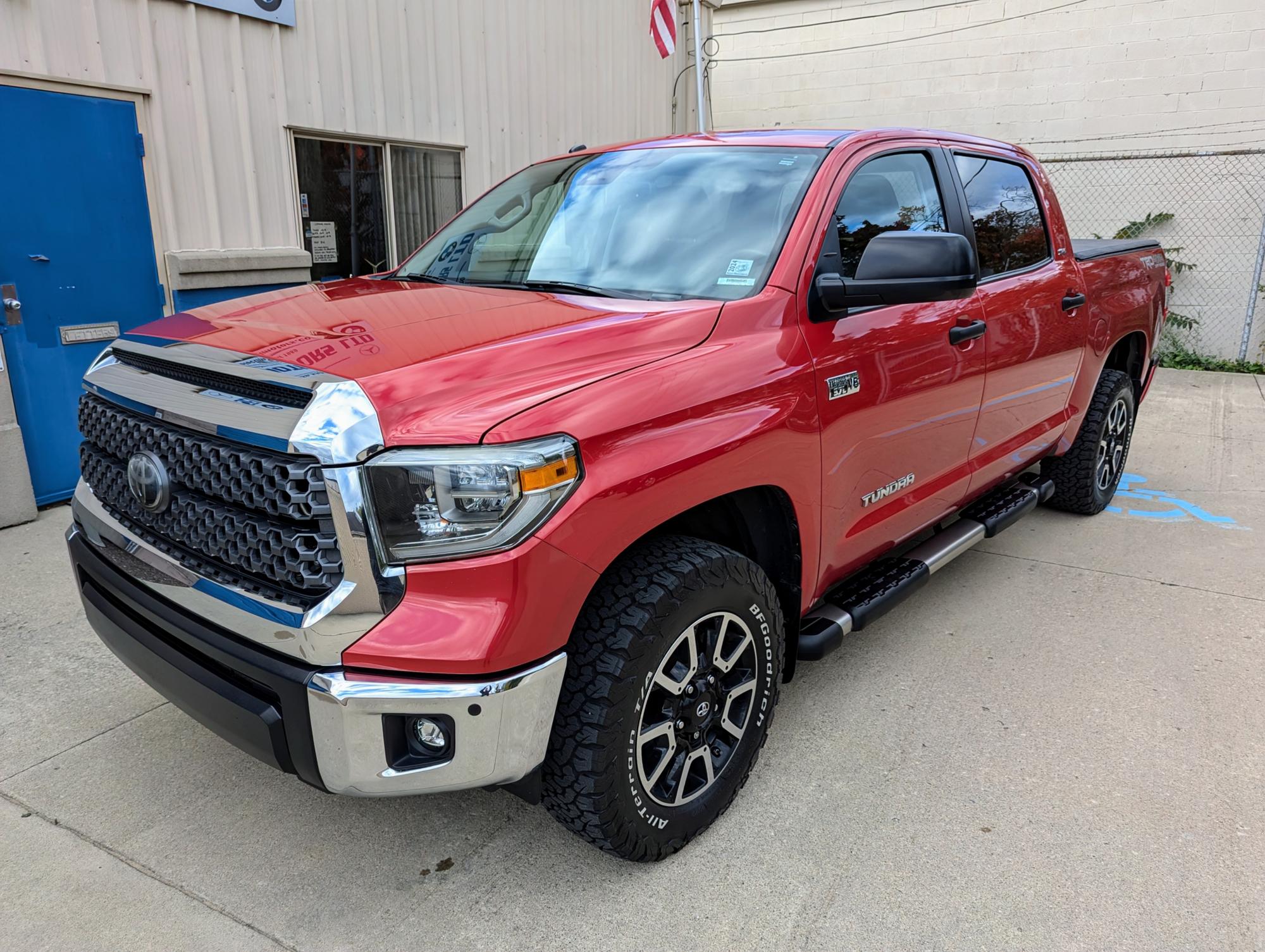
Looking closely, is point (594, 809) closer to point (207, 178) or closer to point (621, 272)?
point (621, 272)

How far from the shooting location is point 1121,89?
34.4ft

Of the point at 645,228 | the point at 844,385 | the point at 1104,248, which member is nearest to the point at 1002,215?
the point at 1104,248

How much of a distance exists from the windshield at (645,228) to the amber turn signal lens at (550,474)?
0.93 m

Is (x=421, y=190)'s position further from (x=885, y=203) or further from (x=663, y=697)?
(x=663, y=697)

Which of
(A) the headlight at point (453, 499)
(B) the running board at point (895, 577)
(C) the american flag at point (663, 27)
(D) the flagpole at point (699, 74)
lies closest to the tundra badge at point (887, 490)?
(B) the running board at point (895, 577)

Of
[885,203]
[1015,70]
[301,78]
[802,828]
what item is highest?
[1015,70]

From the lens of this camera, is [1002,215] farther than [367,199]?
No

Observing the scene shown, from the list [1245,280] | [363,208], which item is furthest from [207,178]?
[1245,280]

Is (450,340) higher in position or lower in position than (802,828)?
higher

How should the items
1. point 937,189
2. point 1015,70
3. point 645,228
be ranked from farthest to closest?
1. point 1015,70
2. point 937,189
3. point 645,228

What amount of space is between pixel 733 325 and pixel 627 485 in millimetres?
678

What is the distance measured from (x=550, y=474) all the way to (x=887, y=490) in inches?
62.9

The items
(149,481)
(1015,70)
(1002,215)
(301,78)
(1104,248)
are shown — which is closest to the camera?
(149,481)

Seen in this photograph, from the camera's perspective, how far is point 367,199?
6.93m
